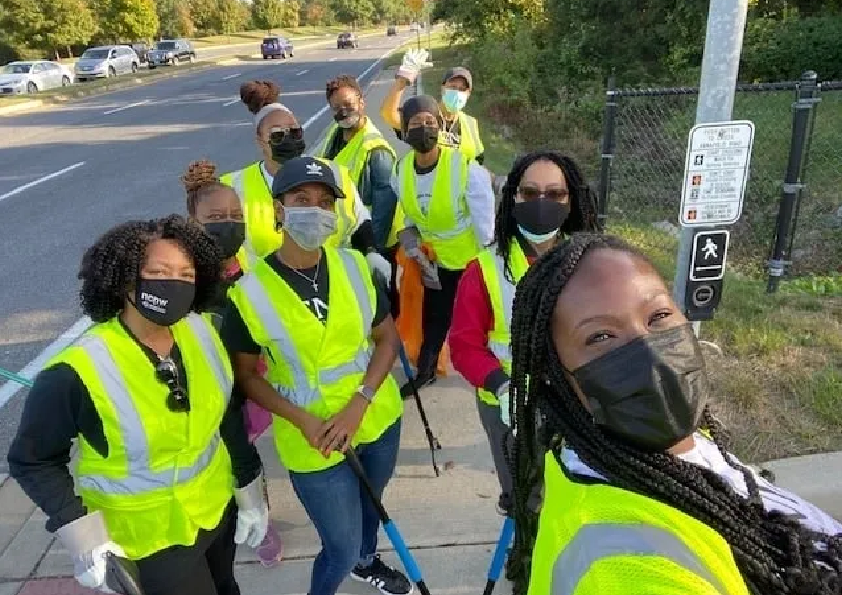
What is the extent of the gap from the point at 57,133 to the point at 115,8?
111 ft

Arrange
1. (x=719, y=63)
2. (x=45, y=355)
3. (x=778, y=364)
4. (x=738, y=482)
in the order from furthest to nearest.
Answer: (x=45, y=355), (x=778, y=364), (x=719, y=63), (x=738, y=482)

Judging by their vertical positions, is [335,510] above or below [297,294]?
below

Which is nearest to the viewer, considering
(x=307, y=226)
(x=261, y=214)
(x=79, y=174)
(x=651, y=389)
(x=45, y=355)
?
(x=651, y=389)

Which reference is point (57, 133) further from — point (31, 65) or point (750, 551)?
point (750, 551)

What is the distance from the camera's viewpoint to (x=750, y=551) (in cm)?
118

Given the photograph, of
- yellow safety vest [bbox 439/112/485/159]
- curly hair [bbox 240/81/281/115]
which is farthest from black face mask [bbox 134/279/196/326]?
yellow safety vest [bbox 439/112/485/159]

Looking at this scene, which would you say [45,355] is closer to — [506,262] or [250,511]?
[250,511]

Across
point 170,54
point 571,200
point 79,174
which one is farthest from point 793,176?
point 170,54

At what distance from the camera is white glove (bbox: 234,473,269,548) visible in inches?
94.0

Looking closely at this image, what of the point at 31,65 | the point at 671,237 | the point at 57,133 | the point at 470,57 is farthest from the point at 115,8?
the point at 671,237

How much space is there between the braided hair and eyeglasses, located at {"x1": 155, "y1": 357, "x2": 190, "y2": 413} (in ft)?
3.95

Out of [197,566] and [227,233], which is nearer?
[197,566]

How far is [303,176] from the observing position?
2.59 meters

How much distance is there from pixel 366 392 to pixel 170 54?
132 feet
